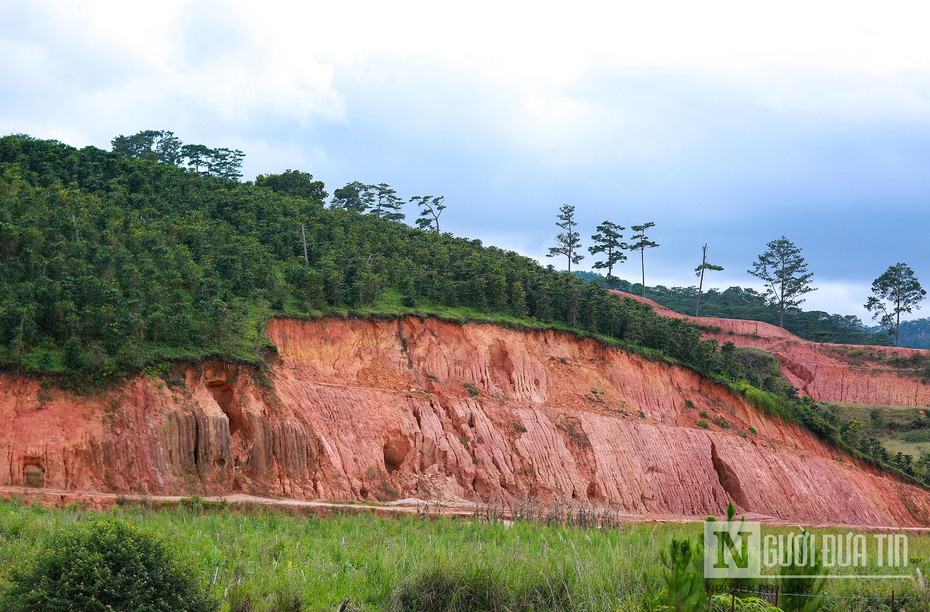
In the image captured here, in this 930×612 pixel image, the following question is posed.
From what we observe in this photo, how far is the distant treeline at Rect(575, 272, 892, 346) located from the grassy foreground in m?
73.8

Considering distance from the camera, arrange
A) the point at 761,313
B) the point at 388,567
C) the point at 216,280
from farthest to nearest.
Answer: the point at 761,313 → the point at 216,280 → the point at 388,567

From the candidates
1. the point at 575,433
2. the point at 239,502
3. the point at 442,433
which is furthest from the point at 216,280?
the point at 575,433

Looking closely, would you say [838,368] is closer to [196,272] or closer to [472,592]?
[196,272]

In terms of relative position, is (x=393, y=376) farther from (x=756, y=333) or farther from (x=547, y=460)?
(x=756, y=333)

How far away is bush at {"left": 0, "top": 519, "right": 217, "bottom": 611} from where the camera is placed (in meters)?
14.3

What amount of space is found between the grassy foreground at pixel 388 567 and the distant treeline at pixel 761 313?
73813 mm

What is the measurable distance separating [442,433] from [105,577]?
74.3 feet

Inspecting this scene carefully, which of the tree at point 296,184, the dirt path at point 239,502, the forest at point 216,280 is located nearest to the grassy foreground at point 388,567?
the dirt path at point 239,502

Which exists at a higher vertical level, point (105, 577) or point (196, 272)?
point (196, 272)

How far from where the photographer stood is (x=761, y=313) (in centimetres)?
10131

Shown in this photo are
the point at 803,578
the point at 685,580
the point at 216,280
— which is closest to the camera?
the point at 685,580

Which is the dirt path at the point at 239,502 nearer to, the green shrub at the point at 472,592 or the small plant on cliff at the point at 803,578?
the green shrub at the point at 472,592

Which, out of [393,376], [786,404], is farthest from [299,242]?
[786,404]

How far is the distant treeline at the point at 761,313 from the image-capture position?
9600 cm
